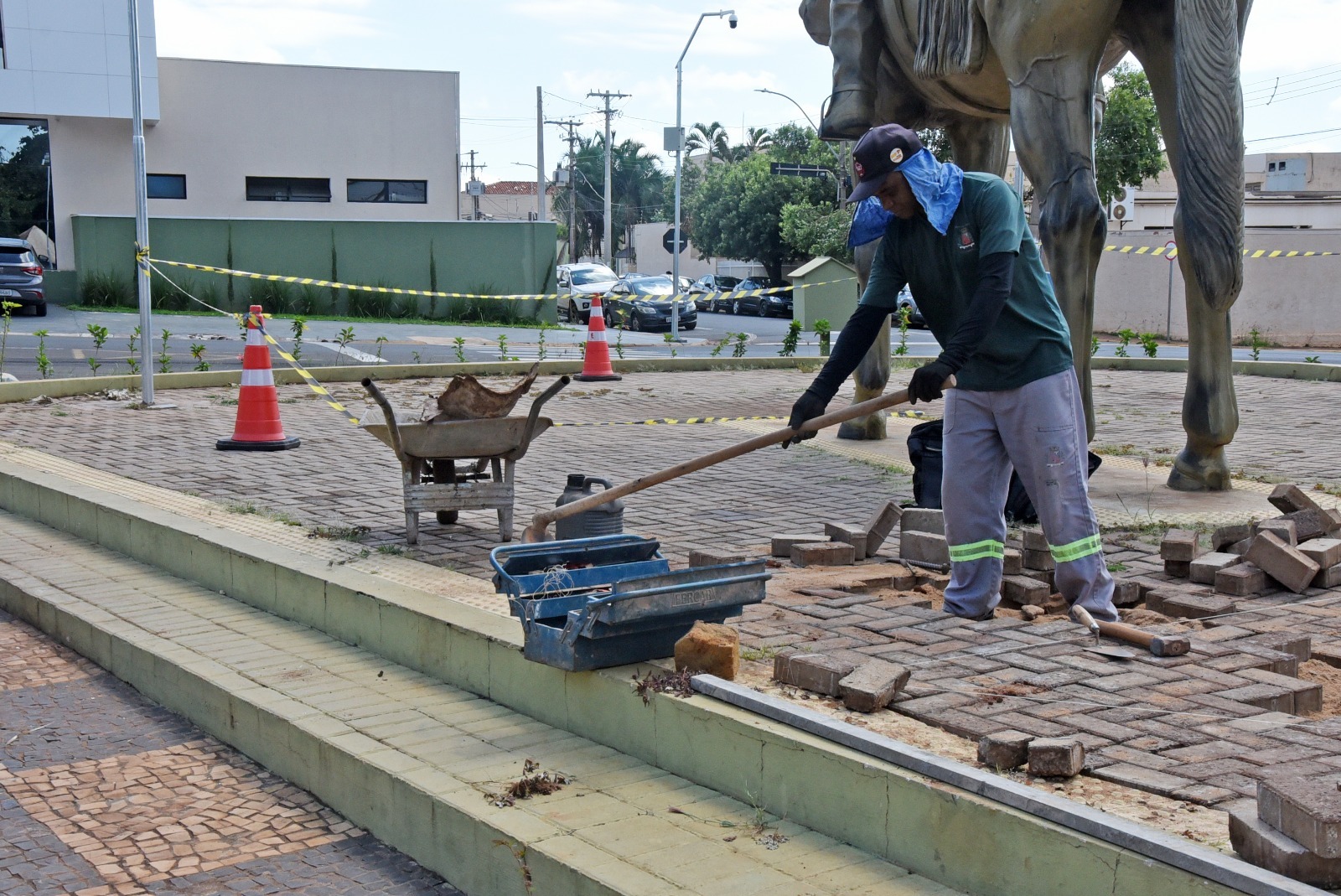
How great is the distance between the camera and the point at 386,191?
37.6 meters

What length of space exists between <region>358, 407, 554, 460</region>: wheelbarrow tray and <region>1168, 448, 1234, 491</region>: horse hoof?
3.57m

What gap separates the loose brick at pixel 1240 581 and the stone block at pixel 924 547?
42.8 inches

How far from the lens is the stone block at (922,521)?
6.41 m

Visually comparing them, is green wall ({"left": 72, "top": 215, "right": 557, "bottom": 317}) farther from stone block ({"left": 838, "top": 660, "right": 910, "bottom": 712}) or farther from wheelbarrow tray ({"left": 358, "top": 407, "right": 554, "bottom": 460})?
stone block ({"left": 838, "top": 660, "right": 910, "bottom": 712})

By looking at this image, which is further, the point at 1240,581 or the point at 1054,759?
the point at 1240,581

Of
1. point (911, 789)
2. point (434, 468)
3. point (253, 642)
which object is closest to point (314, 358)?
point (434, 468)

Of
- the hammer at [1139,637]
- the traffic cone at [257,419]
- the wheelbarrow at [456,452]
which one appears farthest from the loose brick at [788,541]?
the traffic cone at [257,419]

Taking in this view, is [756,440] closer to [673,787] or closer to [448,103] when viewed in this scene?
[673,787]

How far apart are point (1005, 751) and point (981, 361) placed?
2021 mm

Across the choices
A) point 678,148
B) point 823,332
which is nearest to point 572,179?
point 678,148

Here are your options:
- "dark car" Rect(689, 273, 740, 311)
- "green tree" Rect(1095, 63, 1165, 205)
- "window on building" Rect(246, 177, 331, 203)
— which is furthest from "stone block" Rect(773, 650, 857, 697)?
"dark car" Rect(689, 273, 740, 311)

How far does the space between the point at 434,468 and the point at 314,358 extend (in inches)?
517

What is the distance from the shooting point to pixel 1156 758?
3.64m

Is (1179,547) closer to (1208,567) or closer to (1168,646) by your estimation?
(1208,567)
